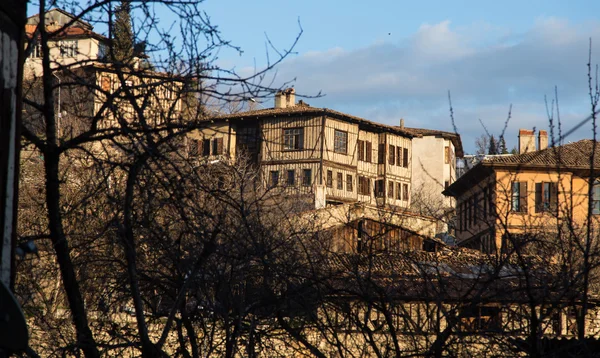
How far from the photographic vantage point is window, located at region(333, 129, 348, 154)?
5072 cm

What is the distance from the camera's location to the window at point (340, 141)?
166ft

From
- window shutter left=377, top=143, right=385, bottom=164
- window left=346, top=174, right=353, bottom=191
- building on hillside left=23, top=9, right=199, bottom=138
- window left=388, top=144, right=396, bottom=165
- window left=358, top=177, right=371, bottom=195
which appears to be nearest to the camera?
building on hillside left=23, top=9, right=199, bottom=138

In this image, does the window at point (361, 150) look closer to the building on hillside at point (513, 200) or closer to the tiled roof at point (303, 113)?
the tiled roof at point (303, 113)

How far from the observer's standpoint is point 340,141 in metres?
51.0

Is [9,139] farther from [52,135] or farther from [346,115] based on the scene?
[346,115]

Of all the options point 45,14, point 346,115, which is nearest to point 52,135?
point 45,14

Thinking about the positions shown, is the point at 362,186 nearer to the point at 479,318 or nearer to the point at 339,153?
the point at 339,153

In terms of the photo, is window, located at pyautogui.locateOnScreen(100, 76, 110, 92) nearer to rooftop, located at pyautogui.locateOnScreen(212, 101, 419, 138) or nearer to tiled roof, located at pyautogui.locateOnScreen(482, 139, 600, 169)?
tiled roof, located at pyautogui.locateOnScreen(482, 139, 600, 169)

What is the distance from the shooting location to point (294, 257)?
7.09 m

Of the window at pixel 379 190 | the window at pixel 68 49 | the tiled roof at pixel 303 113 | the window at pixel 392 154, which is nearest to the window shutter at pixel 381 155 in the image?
the window at pixel 392 154

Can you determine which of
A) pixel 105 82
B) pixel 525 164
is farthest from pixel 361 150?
pixel 105 82

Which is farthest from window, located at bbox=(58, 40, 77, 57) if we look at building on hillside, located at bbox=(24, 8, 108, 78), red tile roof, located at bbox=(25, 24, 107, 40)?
red tile roof, located at bbox=(25, 24, 107, 40)

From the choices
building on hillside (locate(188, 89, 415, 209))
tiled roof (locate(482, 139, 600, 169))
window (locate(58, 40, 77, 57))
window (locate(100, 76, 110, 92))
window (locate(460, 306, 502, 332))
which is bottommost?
window (locate(460, 306, 502, 332))

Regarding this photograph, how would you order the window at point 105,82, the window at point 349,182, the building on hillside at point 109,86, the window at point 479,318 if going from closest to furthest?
→ the window at point 479,318 < the building on hillside at point 109,86 < the window at point 105,82 < the window at point 349,182
